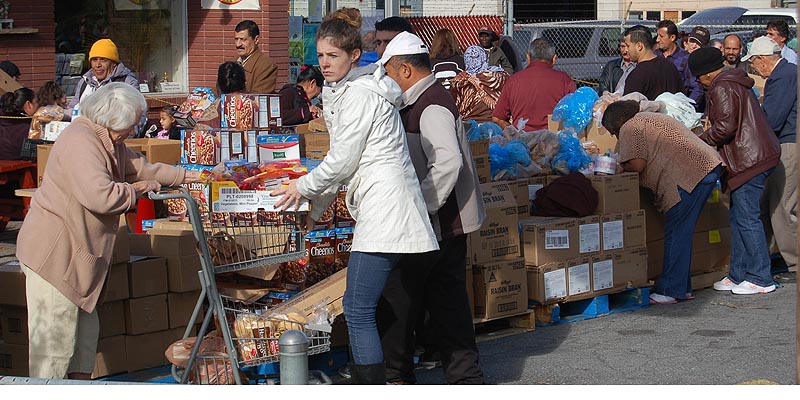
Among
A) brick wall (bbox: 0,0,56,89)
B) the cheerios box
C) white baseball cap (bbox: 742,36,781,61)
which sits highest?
brick wall (bbox: 0,0,56,89)

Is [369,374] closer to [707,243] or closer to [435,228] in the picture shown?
[435,228]

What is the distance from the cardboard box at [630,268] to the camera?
26.9ft

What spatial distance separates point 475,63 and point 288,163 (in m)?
7.07

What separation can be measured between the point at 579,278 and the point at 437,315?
208 cm

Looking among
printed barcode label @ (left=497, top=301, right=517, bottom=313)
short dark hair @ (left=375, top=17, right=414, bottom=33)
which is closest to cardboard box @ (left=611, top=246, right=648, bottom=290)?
printed barcode label @ (left=497, top=301, right=517, bottom=313)

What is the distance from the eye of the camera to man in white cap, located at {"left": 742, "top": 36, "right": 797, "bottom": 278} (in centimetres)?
935

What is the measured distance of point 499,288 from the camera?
290 inches

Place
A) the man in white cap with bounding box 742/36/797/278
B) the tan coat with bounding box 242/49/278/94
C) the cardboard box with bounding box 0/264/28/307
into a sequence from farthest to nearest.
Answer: the tan coat with bounding box 242/49/278/94
the man in white cap with bounding box 742/36/797/278
the cardboard box with bounding box 0/264/28/307

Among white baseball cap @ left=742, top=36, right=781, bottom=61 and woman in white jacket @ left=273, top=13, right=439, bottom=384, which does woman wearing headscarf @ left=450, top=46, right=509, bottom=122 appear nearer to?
white baseball cap @ left=742, top=36, right=781, bottom=61

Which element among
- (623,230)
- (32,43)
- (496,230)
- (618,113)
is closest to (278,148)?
(496,230)

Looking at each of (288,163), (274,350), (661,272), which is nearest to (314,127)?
(288,163)

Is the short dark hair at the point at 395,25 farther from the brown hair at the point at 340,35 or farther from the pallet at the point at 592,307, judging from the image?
the brown hair at the point at 340,35

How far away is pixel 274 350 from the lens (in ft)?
18.9

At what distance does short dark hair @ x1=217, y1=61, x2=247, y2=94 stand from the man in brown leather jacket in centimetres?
355
